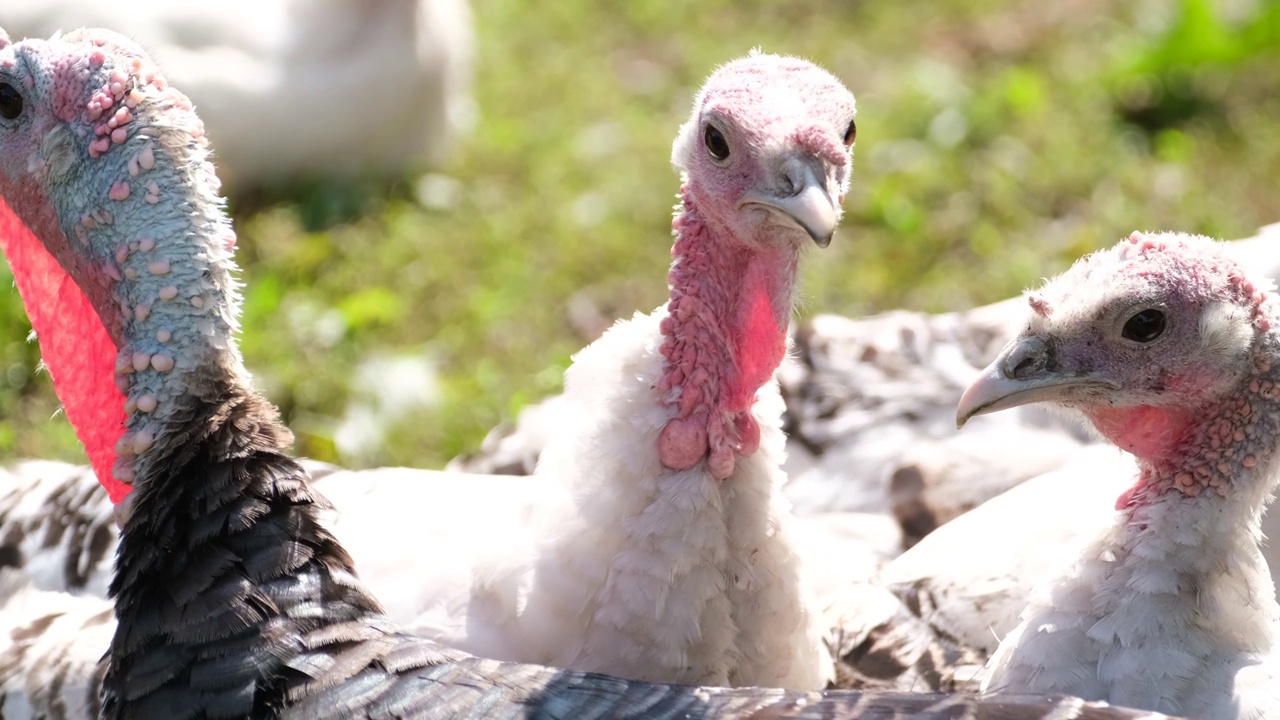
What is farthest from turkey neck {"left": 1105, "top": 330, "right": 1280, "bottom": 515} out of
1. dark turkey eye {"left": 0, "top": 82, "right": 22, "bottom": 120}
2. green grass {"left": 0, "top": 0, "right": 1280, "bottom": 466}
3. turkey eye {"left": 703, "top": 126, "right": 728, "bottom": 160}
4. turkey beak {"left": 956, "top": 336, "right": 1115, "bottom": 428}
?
green grass {"left": 0, "top": 0, "right": 1280, "bottom": 466}

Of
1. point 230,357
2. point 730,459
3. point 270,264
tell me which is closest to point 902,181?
point 270,264

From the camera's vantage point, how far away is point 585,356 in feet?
9.14

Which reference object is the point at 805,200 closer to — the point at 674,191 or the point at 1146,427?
the point at 1146,427

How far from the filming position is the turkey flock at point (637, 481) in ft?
7.74

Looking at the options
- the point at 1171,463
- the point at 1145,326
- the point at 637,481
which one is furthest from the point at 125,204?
the point at 1171,463

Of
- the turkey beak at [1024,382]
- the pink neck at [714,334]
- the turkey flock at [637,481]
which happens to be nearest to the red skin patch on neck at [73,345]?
the turkey flock at [637,481]

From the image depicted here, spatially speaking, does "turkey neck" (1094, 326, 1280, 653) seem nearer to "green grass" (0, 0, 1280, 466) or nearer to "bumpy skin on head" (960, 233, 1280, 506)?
"bumpy skin on head" (960, 233, 1280, 506)

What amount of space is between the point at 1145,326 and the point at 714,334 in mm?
735

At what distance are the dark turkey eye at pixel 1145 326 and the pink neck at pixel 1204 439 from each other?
15 centimetres

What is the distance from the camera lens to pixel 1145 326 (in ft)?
8.09

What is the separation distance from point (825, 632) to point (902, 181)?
288 centimetres

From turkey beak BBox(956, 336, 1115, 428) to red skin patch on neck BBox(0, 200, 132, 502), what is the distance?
149 centimetres

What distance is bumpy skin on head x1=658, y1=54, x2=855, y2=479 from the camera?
2467 millimetres

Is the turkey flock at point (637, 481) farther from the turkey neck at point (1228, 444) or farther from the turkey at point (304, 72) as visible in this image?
the turkey at point (304, 72)
